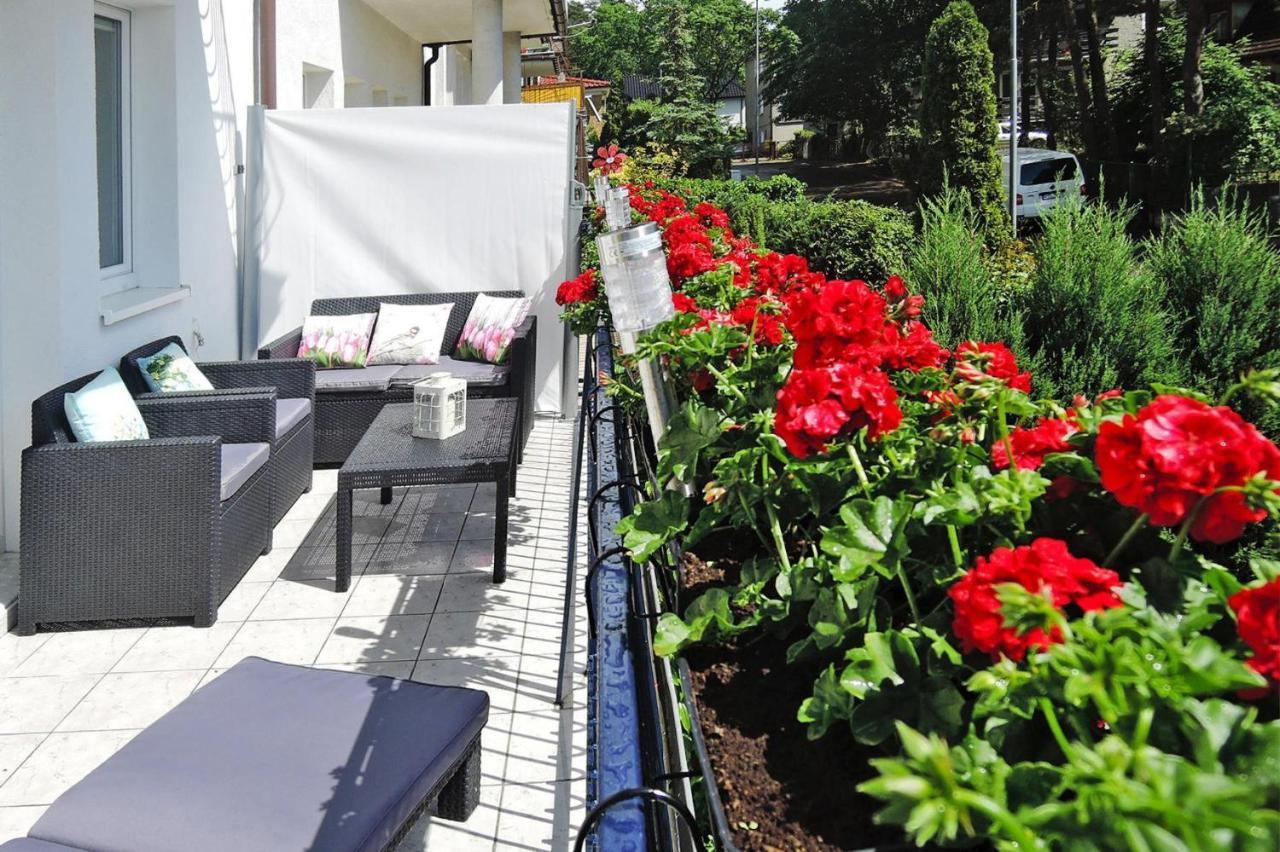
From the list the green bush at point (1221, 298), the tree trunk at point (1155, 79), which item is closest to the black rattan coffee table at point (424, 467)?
the green bush at point (1221, 298)

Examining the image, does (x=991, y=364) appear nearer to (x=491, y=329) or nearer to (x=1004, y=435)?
(x=1004, y=435)

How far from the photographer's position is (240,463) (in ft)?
16.0

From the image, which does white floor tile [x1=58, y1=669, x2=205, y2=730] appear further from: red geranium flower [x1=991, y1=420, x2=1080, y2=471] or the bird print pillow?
the bird print pillow

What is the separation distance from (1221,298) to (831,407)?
2.87 m

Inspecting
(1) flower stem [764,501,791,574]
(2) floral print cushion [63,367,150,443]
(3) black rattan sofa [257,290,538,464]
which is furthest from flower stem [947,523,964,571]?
(3) black rattan sofa [257,290,538,464]

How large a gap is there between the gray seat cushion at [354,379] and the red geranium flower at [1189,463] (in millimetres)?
6103

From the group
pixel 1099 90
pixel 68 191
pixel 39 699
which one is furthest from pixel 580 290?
pixel 1099 90

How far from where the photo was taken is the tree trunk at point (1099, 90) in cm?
2472

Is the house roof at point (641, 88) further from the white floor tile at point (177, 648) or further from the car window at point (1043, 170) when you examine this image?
the white floor tile at point (177, 648)

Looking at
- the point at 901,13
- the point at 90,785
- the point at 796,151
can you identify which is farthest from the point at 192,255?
the point at 796,151

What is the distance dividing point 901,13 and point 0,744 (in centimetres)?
3577

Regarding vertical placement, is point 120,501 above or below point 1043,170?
below

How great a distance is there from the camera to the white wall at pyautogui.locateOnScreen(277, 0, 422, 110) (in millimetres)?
8547

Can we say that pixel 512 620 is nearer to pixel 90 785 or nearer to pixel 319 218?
pixel 90 785
